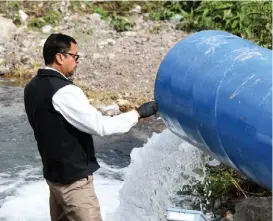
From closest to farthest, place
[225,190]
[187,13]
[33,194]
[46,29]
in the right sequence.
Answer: [225,190], [33,194], [46,29], [187,13]

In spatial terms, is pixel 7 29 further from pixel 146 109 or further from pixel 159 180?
pixel 146 109

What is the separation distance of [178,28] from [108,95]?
2.75m

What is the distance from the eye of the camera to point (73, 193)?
13.0 ft

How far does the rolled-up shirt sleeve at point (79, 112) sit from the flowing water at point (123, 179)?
5.97 feet

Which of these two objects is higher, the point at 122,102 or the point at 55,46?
the point at 55,46

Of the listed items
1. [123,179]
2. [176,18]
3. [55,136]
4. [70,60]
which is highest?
[70,60]

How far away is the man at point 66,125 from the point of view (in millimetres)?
3750

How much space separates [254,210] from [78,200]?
4.40ft

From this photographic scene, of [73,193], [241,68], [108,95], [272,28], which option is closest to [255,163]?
[241,68]

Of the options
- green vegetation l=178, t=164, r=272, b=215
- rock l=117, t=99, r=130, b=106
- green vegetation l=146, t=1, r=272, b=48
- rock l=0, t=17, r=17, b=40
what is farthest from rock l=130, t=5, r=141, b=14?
green vegetation l=178, t=164, r=272, b=215

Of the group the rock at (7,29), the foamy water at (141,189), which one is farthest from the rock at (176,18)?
the foamy water at (141,189)

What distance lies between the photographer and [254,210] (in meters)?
4.57

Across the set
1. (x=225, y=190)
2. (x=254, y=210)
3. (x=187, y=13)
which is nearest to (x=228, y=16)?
(x=187, y=13)

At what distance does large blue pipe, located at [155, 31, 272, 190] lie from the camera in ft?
11.6
